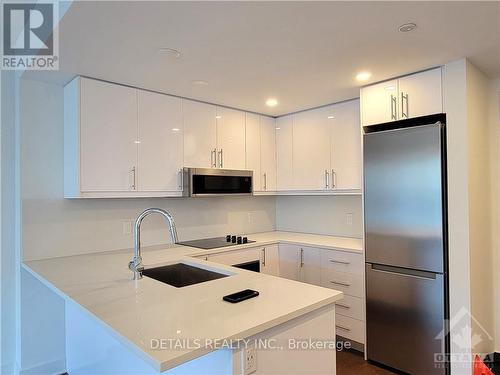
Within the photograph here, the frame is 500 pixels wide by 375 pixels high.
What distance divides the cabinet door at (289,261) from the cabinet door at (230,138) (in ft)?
3.30

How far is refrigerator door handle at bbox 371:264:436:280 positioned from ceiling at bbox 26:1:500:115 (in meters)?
1.50

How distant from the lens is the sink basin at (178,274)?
2.17 m

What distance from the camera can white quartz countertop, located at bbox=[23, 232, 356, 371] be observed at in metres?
1.10

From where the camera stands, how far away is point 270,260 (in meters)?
3.30

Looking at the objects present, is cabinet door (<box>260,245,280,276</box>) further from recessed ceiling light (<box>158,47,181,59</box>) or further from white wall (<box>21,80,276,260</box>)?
recessed ceiling light (<box>158,47,181,59</box>)

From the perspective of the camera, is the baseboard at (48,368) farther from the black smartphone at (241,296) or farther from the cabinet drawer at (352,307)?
the cabinet drawer at (352,307)

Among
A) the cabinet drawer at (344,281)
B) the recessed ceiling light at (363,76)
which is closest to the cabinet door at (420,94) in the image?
the recessed ceiling light at (363,76)

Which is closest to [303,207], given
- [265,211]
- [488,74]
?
[265,211]

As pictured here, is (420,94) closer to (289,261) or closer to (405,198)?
(405,198)

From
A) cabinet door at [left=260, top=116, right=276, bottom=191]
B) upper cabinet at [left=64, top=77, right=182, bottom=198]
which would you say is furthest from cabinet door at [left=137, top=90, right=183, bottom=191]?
cabinet door at [left=260, top=116, right=276, bottom=191]

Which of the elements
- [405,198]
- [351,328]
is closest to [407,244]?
[405,198]

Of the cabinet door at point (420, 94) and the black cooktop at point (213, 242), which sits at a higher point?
the cabinet door at point (420, 94)

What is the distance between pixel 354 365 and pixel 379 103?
2160 mm

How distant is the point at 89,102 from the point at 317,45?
1.74 metres
